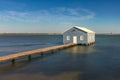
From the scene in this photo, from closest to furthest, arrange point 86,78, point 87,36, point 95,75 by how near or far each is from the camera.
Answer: point 86,78 < point 95,75 < point 87,36

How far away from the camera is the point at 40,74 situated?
11.7 metres

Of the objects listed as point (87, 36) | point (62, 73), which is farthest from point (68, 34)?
point (62, 73)

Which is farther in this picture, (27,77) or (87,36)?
(87,36)

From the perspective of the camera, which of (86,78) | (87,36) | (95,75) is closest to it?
(86,78)

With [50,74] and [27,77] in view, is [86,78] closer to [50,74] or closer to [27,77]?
[50,74]

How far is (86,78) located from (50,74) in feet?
8.84

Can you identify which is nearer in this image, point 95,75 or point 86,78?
point 86,78

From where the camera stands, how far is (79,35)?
34.6m

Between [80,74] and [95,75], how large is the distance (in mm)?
1094

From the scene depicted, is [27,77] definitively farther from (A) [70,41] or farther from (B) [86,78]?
(A) [70,41]

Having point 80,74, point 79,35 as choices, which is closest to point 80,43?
point 79,35

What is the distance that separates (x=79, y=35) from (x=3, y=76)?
25.0 metres

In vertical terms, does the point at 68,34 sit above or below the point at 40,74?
above

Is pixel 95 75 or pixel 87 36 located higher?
pixel 87 36
